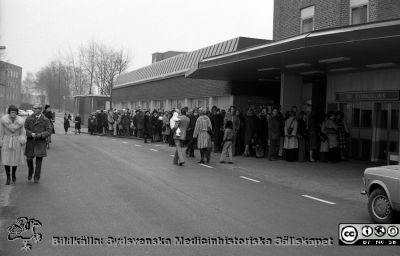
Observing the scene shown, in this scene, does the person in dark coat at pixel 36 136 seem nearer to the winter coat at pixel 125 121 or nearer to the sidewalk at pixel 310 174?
the sidewalk at pixel 310 174

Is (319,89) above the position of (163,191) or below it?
above

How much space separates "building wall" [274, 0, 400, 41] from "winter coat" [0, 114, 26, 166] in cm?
1251

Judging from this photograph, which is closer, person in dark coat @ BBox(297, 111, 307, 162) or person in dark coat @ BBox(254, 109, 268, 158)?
person in dark coat @ BBox(297, 111, 307, 162)

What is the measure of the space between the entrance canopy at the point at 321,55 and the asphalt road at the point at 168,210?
387cm

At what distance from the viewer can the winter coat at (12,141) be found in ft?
35.7

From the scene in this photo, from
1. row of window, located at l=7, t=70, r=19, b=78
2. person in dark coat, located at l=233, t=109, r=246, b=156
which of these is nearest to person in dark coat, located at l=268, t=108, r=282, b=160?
person in dark coat, located at l=233, t=109, r=246, b=156

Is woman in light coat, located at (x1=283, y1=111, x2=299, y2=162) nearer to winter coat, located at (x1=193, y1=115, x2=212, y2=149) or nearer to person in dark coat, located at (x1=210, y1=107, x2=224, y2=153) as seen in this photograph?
winter coat, located at (x1=193, y1=115, x2=212, y2=149)

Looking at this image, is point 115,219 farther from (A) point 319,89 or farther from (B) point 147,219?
(A) point 319,89

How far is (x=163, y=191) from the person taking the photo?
1052 cm

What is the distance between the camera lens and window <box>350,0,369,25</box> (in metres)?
18.3

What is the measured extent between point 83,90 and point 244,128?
62.2 meters

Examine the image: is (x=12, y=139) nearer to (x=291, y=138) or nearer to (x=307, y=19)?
(x=291, y=138)

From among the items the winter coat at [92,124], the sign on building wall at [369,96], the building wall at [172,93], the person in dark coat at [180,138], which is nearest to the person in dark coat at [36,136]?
the person in dark coat at [180,138]

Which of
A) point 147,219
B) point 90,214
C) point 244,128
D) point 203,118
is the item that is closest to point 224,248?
point 147,219
